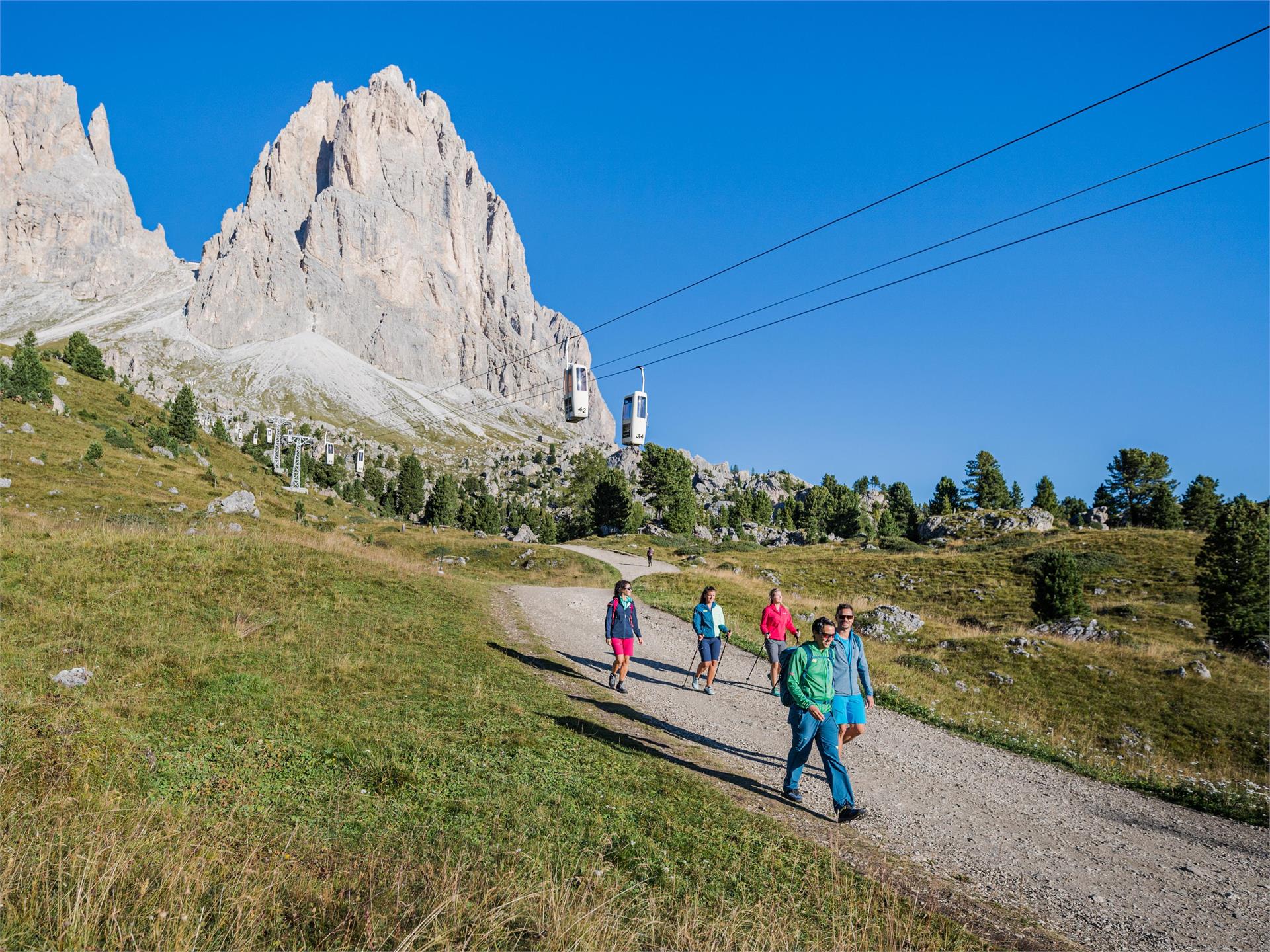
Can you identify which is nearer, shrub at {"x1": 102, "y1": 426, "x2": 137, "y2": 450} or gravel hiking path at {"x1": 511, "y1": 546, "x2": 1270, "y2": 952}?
gravel hiking path at {"x1": 511, "y1": 546, "x2": 1270, "y2": 952}

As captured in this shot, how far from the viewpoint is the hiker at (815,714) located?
29.2 ft

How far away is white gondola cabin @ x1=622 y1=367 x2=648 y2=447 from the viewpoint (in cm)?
2680

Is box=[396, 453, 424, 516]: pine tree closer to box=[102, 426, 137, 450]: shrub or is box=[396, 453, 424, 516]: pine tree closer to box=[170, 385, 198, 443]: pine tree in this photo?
box=[170, 385, 198, 443]: pine tree

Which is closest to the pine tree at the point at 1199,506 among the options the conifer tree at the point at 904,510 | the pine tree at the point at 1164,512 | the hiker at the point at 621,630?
the pine tree at the point at 1164,512

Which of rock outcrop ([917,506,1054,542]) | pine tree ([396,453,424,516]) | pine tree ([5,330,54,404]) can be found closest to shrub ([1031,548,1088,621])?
rock outcrop ([917,506,1054,542])

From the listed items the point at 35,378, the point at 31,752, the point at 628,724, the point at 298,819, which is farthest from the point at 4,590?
the point at 35,378

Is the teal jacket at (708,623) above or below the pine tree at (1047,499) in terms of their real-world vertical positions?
below

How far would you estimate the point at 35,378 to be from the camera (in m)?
51.2

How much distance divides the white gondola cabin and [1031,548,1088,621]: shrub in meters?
27.7

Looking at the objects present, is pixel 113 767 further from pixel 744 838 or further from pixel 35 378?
pixel 35 378

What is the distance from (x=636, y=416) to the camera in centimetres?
2703

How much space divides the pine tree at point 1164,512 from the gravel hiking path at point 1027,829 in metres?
97.5

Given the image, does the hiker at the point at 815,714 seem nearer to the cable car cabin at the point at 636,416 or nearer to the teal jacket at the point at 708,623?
the teal jacket at the point at 708,623

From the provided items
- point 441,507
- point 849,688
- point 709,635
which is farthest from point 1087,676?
point 441,507
